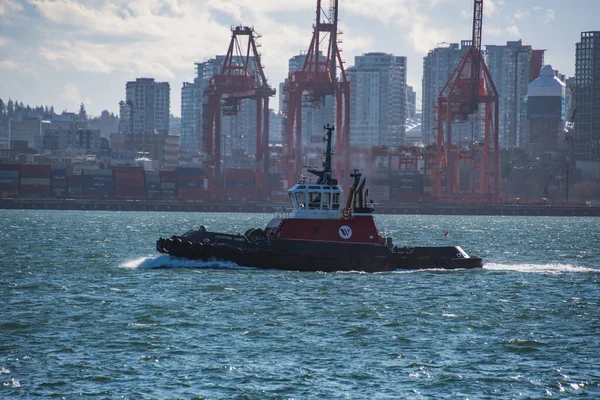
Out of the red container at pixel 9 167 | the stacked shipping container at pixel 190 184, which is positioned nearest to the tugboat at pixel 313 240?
the stacked shipping container at pixel 190 184

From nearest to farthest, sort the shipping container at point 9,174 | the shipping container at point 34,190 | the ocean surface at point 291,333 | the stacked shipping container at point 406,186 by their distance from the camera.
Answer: the ocean surface at point 291,333, the stacked shipping container at point 406,186, the shipping container at point 34,190, the shipping container at point 9,174

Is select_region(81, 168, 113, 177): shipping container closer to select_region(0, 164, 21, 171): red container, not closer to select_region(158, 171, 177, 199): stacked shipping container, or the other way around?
select_region(158, 171, 177, 199): stacked shipping container

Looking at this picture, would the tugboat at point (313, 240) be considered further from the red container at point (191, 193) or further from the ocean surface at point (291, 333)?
the red container at point (191, 193)

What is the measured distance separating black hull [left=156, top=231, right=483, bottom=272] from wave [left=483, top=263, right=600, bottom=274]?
7096mm

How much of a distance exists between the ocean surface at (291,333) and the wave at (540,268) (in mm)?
799

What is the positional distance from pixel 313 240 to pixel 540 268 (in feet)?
49.0

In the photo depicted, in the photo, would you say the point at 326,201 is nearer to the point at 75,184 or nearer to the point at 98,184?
the point at 98,184

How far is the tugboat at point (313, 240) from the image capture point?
136 feet

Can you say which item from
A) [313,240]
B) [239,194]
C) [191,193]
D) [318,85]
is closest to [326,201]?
[313,240]

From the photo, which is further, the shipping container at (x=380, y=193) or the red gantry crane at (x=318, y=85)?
the shipping container at (x=380, y=193)

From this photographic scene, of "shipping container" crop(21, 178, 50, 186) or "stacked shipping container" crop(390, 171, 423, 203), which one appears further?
"shipping container" crop(21, 178, 50, 186)

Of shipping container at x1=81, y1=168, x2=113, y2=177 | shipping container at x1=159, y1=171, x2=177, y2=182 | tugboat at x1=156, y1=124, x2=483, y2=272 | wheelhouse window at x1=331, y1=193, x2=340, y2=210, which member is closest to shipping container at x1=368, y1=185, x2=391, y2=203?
shipping container at x1=159, y1=171, x2=177, y2=182

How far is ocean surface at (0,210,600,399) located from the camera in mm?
22688

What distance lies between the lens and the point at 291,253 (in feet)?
135
